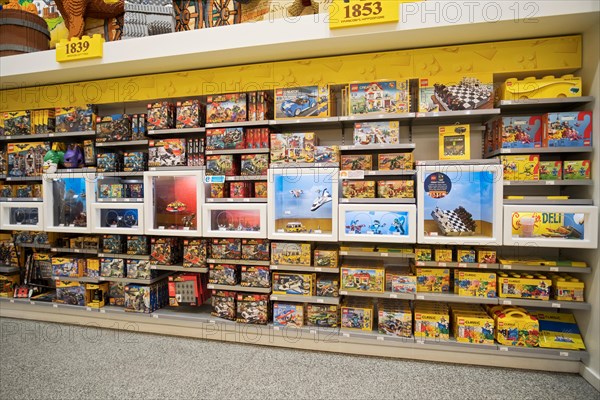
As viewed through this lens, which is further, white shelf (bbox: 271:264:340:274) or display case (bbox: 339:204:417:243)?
white shelf (bbox: 271:264:340:274)

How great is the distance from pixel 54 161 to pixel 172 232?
1.83 m

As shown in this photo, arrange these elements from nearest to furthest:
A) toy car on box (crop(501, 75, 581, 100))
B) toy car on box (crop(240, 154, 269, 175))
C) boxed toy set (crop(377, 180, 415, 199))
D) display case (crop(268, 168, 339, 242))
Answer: toy car on box (crop(501, 75, 581, 100)) < boxed toy set (crop(377, 180, 415, 199)) < display case (crop(268, 168, 339, 242)) < toy car on box (crop(240, 154, 269, 175))

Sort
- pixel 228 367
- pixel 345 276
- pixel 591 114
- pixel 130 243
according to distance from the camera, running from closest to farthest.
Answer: pixel 591 114 → pixel 228 367 → pixel 345 276 → pixel 130 243

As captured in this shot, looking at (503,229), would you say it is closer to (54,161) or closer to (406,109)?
(406,109)

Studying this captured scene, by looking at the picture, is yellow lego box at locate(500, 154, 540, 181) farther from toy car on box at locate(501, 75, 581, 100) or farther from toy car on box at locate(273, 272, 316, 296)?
toy car on box at locate(273, 272, 316, 296)

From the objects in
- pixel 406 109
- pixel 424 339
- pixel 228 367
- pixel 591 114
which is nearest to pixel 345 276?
pixel 424 339

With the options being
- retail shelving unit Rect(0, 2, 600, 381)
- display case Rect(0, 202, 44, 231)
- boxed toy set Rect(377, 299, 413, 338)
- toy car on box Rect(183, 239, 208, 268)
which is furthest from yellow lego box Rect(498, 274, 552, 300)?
display case Rect(0, 202, 44, 231)

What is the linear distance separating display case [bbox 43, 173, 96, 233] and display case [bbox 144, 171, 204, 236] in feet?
2.52

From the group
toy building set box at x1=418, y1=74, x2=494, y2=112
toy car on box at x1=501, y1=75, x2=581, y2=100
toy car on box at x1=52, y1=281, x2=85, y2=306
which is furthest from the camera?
toy car on box at x1=52, y1=281, x2=85, y2=306

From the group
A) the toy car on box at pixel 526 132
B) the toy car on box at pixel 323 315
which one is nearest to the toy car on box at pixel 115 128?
the toy car on box at pixel 323 315

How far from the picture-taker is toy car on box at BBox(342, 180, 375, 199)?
2818 millimetres

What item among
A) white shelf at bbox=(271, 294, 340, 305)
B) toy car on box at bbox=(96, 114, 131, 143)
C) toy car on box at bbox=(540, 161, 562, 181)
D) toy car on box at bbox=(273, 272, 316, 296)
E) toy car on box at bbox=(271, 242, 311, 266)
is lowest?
white shelf at bbox=(271, 294, 340, 305)

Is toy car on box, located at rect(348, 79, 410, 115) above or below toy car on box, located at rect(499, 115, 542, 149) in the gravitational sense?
above

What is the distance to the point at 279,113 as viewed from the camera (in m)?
3.00
